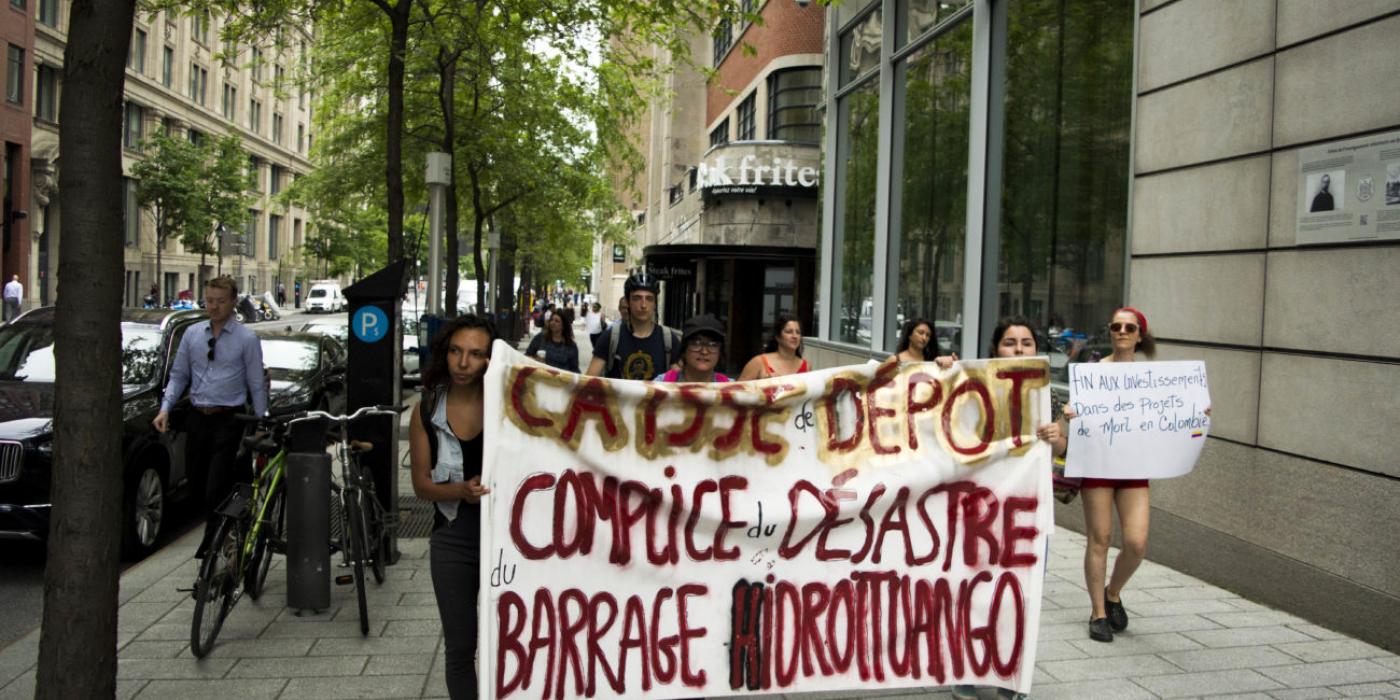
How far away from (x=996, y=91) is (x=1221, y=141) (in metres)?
3.77

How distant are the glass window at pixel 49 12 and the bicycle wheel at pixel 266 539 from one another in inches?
1948

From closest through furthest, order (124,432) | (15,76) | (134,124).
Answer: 1. (124,432)
2. (15,76)
3. (134,124)

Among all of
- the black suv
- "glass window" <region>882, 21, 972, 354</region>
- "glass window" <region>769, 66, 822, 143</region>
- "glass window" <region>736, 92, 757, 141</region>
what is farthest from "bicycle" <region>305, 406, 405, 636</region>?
"glass window" <region>736, 92, 757, 141</region>

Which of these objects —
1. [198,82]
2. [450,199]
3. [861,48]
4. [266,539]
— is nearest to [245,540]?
[266,539]

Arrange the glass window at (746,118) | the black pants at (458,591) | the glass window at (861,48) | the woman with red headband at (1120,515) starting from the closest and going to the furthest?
the black pants at (458,591) < the woman with red headband at (1120,515) < the glass window at (861,48) < the glass window at (746,118)

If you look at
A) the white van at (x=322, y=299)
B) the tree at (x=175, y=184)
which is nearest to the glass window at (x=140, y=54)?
the tree at (x=175, y=184)

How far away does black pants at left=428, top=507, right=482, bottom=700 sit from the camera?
13.1 feet

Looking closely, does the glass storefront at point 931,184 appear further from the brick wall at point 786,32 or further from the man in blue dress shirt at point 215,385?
the brick wall at point 786,32

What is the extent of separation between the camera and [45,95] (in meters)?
47.7

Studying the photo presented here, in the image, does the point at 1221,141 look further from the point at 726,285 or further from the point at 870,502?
the point at 726,285

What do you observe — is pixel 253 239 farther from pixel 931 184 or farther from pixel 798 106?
pixel 931 184

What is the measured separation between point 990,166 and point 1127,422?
588 cm

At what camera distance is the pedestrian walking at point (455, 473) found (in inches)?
158

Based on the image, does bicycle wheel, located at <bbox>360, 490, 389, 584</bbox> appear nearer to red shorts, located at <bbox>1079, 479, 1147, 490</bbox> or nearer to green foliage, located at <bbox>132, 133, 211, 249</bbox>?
red shorts, located at <bbox>1079, 479, 1147, 490</bbox>
